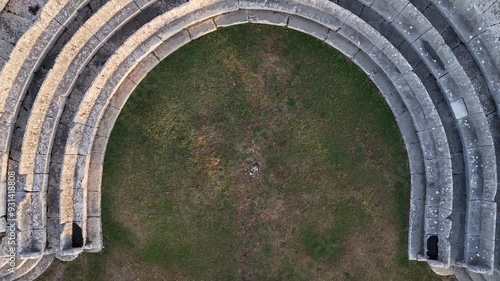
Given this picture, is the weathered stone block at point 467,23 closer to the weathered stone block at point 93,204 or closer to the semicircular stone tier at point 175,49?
the semicircular stone tier at point 175,49

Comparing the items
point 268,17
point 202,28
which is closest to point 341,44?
point 268,17

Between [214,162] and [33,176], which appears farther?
[214,162]

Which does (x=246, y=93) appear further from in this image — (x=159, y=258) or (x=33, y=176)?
(x=33, y=176)

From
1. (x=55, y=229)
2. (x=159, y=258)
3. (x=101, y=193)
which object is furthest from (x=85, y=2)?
(x=159, y=258)

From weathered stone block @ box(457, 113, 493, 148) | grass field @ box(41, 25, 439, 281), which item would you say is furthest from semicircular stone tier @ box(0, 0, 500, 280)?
grass field @ box(41, 25, 439, 281)

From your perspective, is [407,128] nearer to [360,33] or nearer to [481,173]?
[481,173]

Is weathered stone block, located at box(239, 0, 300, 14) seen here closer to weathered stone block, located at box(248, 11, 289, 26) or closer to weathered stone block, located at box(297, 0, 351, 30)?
weathered stone block, located at box(297, 0, 351, 30)
